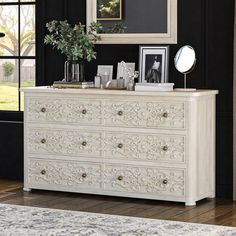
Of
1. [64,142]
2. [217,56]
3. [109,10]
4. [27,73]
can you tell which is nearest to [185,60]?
[217,56]

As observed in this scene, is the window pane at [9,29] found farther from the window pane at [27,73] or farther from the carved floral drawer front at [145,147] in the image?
the carved floral drawer front at [145,147]

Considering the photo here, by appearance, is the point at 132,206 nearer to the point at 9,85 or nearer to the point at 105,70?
the point at 105,70

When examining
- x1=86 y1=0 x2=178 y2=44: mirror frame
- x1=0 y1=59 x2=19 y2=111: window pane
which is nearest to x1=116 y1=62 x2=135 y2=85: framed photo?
x1=86 y1=0 x2=178 y2=44: mirror frame

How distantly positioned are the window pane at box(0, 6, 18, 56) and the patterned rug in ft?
7.36

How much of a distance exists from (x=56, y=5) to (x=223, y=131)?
80.7 inches

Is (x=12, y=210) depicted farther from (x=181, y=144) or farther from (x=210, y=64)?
(x=210, y=64)

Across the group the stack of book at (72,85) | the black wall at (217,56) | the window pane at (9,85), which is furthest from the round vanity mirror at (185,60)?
the window pane at (9,85)

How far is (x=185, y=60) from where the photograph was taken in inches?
264

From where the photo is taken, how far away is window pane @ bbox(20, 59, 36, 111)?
304 inches

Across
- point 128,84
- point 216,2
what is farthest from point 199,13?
point 128,84

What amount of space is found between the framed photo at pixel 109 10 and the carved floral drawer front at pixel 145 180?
1433 millimetres

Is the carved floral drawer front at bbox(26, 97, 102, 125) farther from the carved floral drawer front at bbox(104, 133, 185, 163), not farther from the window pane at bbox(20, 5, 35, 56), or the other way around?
the window pane at bbox(20, 5, 35, 56)

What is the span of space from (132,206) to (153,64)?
1.34 m

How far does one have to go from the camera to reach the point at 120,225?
18.5 ft
